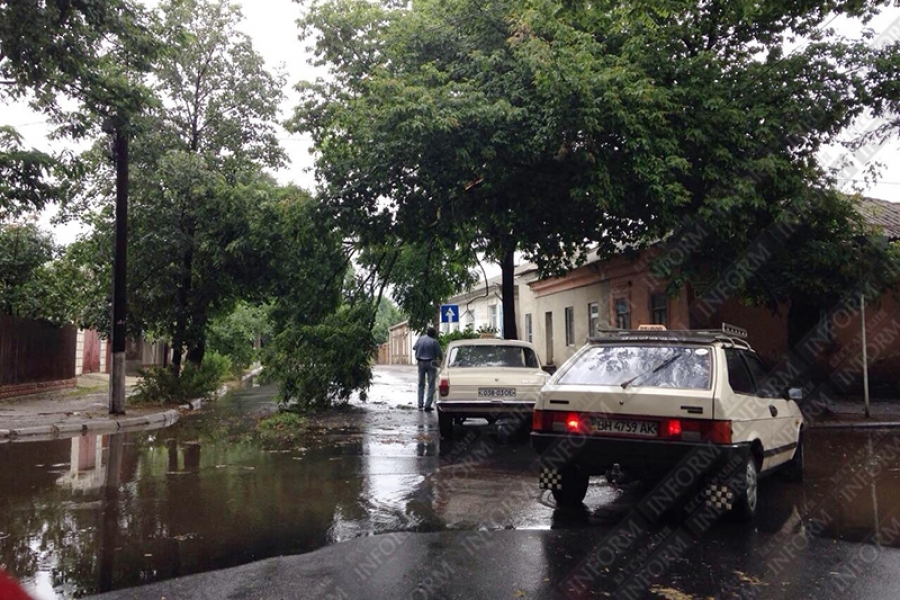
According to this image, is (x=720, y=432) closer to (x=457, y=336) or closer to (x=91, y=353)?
(x=457, y=336)

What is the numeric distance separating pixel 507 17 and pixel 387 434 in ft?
27.6

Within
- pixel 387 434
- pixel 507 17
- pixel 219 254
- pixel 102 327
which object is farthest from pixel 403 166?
pixel 102 327

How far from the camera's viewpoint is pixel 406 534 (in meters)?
6.09

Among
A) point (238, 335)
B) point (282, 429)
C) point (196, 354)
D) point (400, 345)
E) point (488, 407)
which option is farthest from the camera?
point (400, 345)

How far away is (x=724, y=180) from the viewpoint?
13172 millimetres

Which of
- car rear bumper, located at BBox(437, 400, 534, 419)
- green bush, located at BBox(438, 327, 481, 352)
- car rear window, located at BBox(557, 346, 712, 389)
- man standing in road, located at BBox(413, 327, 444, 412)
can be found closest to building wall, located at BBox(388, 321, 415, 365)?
green bush, located at BBox(438, 327, 481, 352)

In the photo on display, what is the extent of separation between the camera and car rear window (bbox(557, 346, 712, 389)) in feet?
21.3

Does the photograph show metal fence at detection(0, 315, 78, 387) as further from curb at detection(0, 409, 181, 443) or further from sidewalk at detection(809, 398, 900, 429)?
sidewalk at detection(809, 398, 900, 429)

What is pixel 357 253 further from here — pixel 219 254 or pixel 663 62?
pixel 663 62

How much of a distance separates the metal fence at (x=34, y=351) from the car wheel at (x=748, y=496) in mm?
18106

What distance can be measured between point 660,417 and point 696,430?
0.98 ft

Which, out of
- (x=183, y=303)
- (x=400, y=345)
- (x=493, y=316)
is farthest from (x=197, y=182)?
(x=400, y=345)

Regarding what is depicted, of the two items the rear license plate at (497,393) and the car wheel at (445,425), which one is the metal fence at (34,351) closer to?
the car wheel at (445,425)

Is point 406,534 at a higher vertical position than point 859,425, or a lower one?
lower
